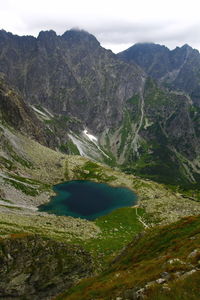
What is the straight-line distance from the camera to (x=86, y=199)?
152m

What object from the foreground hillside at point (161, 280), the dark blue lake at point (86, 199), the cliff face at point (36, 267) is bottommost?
the dark blue lake at point (86, 199)

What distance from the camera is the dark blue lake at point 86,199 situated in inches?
5072

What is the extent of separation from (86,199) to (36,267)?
350 feet

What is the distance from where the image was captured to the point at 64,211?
128m

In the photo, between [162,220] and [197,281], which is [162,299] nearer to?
[197,281]

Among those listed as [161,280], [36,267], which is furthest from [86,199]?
[161,280]

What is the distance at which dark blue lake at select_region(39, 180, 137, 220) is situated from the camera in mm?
128825

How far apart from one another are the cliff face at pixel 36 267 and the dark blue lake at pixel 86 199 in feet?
237

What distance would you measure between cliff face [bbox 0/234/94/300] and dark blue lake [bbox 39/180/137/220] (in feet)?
237

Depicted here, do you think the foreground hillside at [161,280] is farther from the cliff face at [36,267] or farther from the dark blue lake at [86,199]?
the dark blue lake at [86,199]

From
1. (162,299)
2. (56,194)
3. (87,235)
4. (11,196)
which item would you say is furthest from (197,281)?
(56,194)

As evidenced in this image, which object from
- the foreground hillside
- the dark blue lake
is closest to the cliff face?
the foreground hillside

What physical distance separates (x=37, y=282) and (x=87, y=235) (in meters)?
37.1

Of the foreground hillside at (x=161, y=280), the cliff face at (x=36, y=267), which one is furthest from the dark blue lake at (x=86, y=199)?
the foreground hillside at (x=161, y=280)
